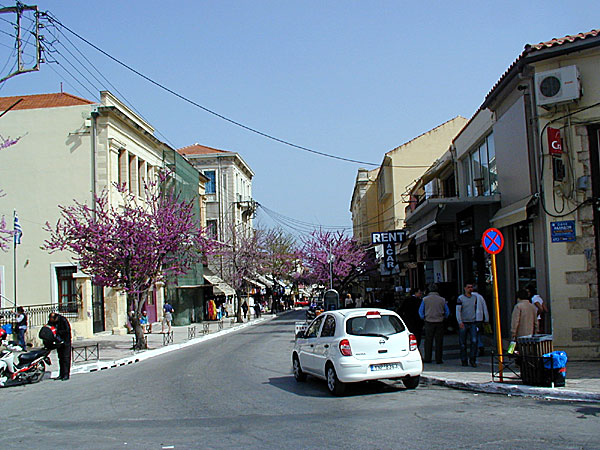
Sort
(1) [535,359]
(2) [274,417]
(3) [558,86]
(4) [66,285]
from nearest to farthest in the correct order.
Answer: (2) [274,417] → (1) [535,359] → (3) [558,86] → (4) [66,285]

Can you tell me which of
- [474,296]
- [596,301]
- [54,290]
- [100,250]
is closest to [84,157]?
[54,290]

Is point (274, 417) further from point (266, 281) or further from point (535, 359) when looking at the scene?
point (266, 281)

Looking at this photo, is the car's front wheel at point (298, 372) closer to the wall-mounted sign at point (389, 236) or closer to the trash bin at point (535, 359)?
the trash bin at point (535, 359)

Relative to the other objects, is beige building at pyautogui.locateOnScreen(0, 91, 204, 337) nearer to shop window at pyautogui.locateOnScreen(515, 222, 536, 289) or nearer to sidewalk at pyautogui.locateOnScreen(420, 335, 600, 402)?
shop window at pyautogui.locateOnScreen(515, 222, 536, 289)

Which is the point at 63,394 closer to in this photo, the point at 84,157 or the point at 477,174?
the point at 477,174

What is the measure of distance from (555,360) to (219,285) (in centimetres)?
4153

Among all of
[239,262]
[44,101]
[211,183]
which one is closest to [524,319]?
[44,101]

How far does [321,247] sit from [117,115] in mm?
23960

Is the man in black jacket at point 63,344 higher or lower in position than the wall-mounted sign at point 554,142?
lower

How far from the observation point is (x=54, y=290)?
3123cm

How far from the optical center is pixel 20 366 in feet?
51.1

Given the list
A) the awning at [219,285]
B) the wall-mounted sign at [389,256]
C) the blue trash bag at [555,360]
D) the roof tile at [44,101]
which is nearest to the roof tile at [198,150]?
the awning at [219,285]

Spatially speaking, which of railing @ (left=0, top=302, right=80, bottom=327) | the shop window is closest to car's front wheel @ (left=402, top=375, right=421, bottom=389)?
the shop window

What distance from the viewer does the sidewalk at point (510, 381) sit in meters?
10.2
